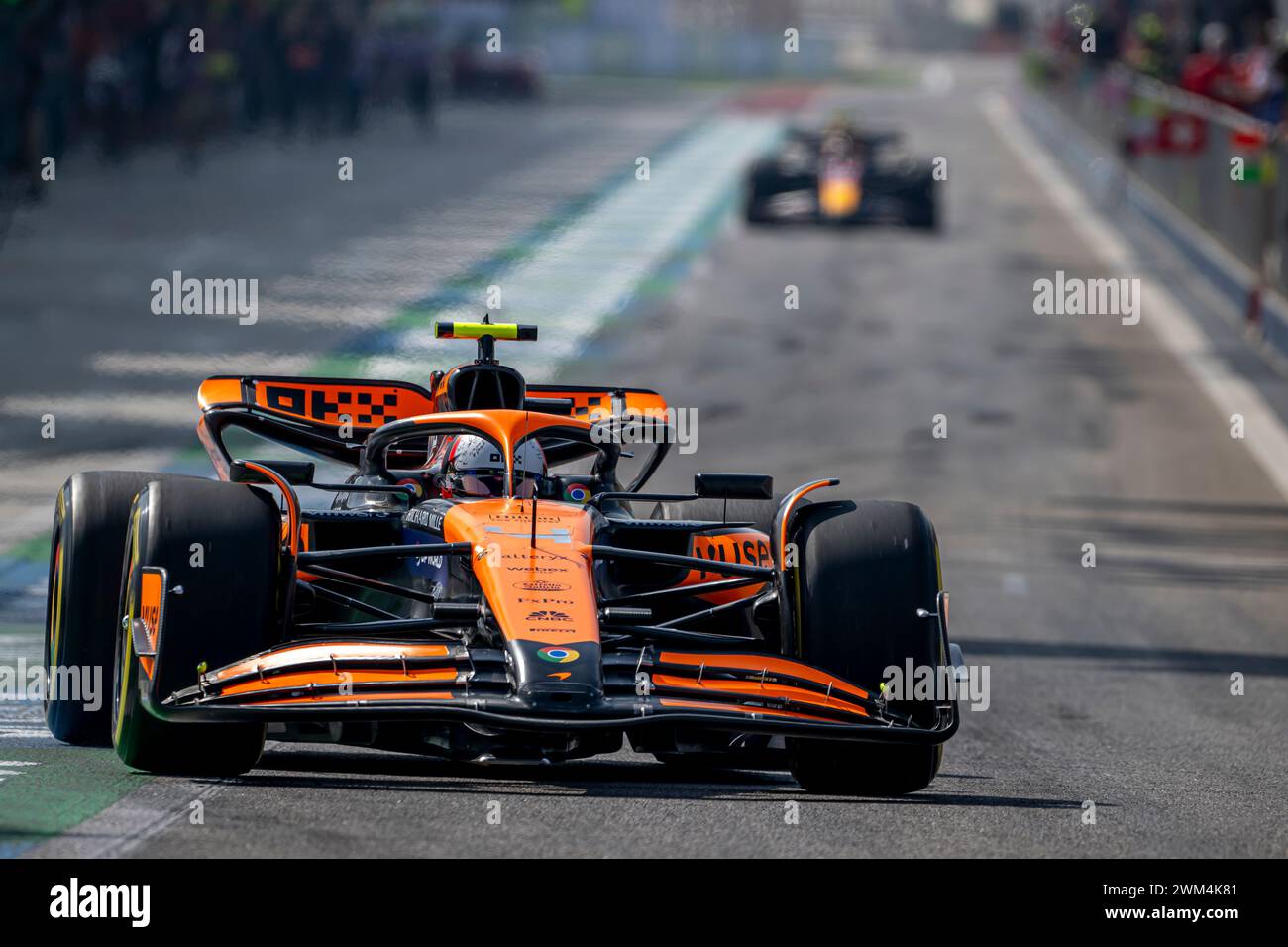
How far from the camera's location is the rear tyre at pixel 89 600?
7945 millimetres

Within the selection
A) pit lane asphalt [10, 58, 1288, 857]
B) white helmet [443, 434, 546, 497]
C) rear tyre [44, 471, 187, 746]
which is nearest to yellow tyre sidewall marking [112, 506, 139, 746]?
pit lane asphalt [10, 58, 1288, 857]

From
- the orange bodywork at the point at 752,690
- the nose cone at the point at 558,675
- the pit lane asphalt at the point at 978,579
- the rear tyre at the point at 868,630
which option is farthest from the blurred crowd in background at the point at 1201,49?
the nose cone at the point at 558,675

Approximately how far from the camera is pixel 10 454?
50.6ft

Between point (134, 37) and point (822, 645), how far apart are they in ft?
94.1

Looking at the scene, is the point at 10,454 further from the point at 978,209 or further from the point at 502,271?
the point at 978,209

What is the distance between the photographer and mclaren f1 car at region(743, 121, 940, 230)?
96.9 feet

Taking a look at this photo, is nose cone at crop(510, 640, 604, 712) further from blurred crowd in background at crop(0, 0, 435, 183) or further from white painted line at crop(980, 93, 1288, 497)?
blurred crowd in background at crop(0, 0, 435, 183)

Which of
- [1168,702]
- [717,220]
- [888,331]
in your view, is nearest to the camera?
[1168,702]

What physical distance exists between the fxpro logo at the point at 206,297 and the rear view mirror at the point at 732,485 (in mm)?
13874

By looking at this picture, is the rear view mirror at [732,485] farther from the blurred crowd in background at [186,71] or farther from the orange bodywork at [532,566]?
the blurred crowd in background at [186,71]
